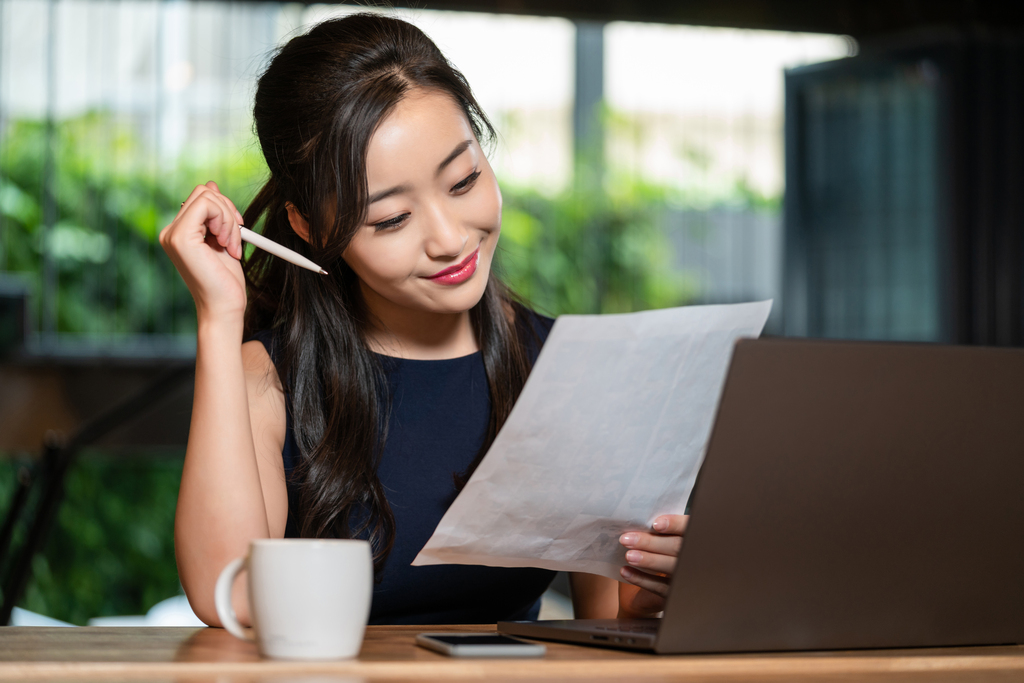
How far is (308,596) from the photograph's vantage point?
65cm

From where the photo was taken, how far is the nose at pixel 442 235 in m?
1.08

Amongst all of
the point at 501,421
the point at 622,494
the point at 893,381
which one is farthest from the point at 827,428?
the point at 501,421


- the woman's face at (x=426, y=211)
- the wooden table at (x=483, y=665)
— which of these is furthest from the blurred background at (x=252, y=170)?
the wooden table at (x=483, y=665)

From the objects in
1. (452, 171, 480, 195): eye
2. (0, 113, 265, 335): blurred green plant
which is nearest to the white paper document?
(452, 171, 480, 195): eye

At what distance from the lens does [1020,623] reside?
75cm

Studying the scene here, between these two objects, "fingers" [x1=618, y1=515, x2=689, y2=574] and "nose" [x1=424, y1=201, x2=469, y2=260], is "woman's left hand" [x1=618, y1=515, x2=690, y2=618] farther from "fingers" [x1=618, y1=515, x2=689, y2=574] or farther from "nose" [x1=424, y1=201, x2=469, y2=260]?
"nose" [x1=424, y1=201, x2=469, y2=260]

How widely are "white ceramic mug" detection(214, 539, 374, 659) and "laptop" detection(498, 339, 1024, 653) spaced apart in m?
0.19

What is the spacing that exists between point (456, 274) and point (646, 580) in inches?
16.5

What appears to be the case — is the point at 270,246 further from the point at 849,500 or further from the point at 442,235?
the point at 849,500

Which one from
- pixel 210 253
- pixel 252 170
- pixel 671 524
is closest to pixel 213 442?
pixel 210 253

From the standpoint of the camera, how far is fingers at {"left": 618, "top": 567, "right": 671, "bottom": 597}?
0.85 metres

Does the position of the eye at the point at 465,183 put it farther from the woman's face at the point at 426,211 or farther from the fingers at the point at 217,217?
the fingers at the point at 217,217

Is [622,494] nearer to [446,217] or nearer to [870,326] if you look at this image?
[446,217]

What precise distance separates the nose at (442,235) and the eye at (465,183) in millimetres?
32
